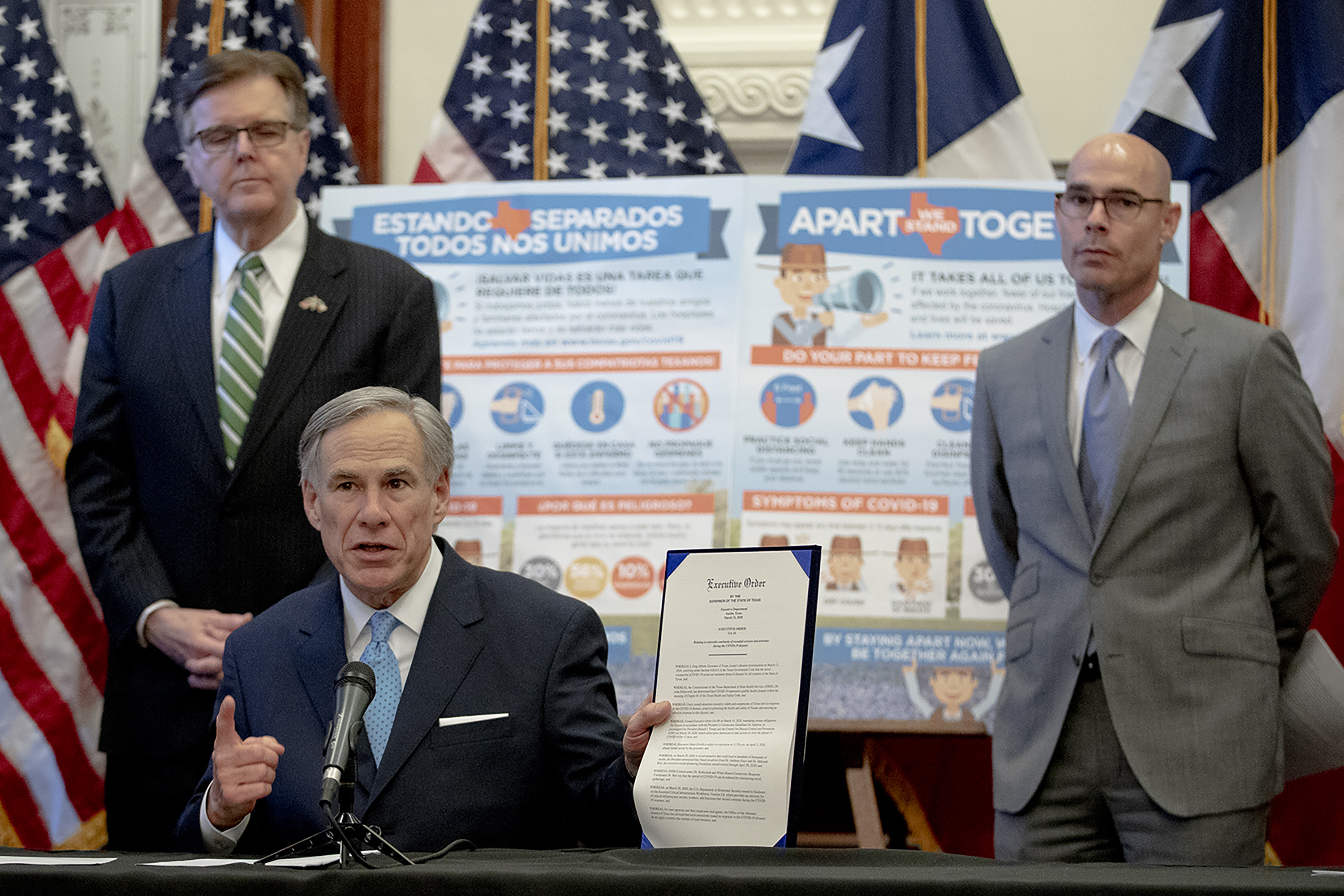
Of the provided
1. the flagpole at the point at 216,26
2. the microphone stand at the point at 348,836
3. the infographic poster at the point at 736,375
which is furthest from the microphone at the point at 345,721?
the flagpole at the point at 216,26

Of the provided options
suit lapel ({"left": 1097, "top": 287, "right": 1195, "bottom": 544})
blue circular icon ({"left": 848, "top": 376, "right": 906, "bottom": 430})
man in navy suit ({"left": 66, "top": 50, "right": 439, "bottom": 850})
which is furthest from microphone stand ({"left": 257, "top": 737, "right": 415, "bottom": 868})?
blue circular icon ({"left": 848, "top": 376, "right": 906, "bottom": 430})

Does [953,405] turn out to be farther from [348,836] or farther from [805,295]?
[348,836]

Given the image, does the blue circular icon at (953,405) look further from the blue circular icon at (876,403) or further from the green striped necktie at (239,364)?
the green striped necktie at (239,364)

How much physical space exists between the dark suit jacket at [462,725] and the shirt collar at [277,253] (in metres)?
1.10

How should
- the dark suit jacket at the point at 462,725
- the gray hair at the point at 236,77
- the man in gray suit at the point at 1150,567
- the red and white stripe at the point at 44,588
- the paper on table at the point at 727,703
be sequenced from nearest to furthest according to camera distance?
1. the paper on table at the point at 727,703
2. the dark suit jacket at the point at 462,725
3. the man in gray suit at the point at 1150,567
4. the gray hair at the point at 236,77
5. the red and white stripe at the point at 44,588

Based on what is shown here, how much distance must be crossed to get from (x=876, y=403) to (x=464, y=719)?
2.00m

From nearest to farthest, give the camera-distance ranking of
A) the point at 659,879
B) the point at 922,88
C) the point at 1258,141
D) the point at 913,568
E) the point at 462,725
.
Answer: the point at 659,879 < the point at 462,725 < the point at 913,568 < the point at 1258,141 < the point at 922,88

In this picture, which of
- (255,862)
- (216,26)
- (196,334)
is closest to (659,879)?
(255,862)

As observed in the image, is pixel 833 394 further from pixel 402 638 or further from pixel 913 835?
pixel 402 638

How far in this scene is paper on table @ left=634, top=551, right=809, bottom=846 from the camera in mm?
1675

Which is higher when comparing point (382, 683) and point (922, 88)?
point (922, 88)

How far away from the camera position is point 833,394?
3826 millimetres

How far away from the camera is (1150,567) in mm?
2604

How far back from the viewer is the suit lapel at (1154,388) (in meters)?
2.62
